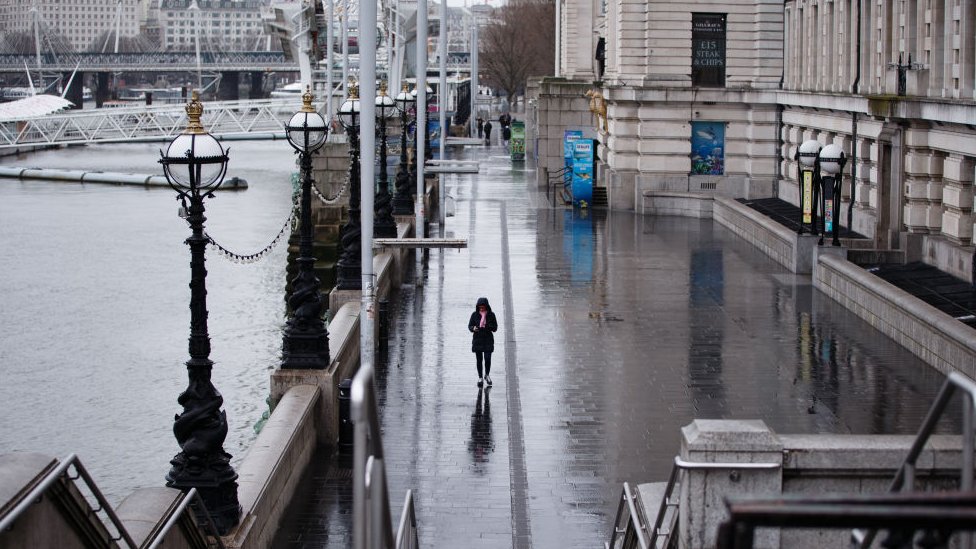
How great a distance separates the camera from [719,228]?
130 feet

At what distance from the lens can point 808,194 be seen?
29.1m

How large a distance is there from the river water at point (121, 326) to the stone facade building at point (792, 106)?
11.8 metres

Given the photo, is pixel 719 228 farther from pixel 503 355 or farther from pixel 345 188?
pixel 503 355

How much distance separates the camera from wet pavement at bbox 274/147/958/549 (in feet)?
47.1

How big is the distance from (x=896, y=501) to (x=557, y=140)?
5135 cm

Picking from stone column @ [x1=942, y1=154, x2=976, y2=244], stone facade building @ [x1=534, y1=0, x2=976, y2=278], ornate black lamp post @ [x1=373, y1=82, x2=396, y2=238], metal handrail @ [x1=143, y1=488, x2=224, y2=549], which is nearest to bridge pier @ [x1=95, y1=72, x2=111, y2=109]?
stone facade building @ [x1=534, y1=0, x2=976, y2=278]

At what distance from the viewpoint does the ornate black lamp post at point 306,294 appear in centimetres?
1689

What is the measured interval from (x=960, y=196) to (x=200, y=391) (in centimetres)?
1794

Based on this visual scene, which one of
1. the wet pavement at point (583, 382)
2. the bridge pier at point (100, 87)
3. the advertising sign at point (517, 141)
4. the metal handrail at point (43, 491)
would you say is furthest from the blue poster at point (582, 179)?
the bridge pier at point (100, 87)

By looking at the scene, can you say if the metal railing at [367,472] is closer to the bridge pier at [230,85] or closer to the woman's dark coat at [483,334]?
the woman's dark coat at [483,334]

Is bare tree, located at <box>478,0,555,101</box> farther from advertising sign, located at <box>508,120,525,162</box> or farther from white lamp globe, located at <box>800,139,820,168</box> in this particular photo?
white lamp globe, located at <box>800,139,820,168</box>

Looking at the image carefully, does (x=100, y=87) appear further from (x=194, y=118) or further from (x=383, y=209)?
(x=194, y=118)

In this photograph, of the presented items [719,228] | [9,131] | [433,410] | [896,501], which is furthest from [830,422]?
[9,131]

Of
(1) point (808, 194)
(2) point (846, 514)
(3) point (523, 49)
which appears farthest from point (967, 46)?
(3) point (523, 49)
